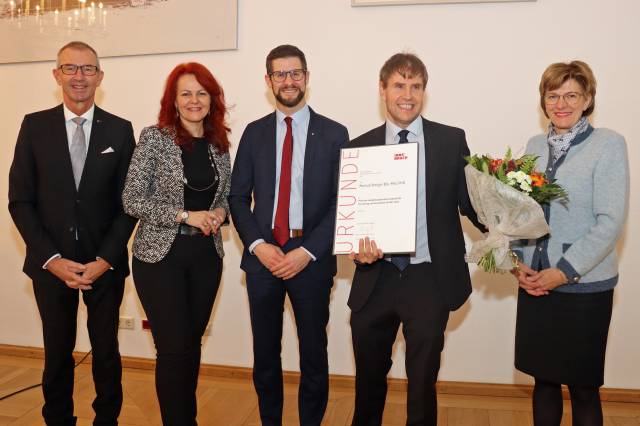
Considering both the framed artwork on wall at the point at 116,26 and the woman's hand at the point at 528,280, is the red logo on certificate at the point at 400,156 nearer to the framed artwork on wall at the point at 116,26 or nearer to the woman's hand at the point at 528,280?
the woman's hand at the point at 528,280

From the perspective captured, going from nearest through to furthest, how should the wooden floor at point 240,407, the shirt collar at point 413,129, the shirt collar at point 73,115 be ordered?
the shirt collar at point 413,129 → the shirt collar at point 73,115 → the wooden floor at point 240,407

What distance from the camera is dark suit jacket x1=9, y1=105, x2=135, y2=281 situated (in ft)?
8.43

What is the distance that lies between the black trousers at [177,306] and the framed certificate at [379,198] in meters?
0.67

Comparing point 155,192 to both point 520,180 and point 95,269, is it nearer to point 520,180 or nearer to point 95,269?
point 95,269

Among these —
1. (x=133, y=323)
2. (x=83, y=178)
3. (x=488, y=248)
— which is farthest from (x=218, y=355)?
(x=488, y=248)

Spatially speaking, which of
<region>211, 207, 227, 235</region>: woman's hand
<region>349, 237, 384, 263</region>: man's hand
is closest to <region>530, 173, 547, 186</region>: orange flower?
<region>349, 237, 384, 263</region>: man's hand

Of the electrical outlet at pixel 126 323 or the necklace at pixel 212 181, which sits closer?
the necklace at pixel 212 181

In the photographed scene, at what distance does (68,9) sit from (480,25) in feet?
8.91

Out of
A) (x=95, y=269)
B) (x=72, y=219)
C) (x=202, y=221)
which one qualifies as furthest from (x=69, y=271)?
(x=202, y=221)

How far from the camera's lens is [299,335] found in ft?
8.61

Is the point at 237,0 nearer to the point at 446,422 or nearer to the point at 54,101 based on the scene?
the point at 54,101

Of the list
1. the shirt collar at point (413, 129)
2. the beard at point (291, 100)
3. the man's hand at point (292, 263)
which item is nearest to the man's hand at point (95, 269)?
the man's hand at point (292, 263)

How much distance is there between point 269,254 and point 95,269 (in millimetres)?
813

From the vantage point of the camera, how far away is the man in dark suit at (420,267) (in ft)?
7.22
